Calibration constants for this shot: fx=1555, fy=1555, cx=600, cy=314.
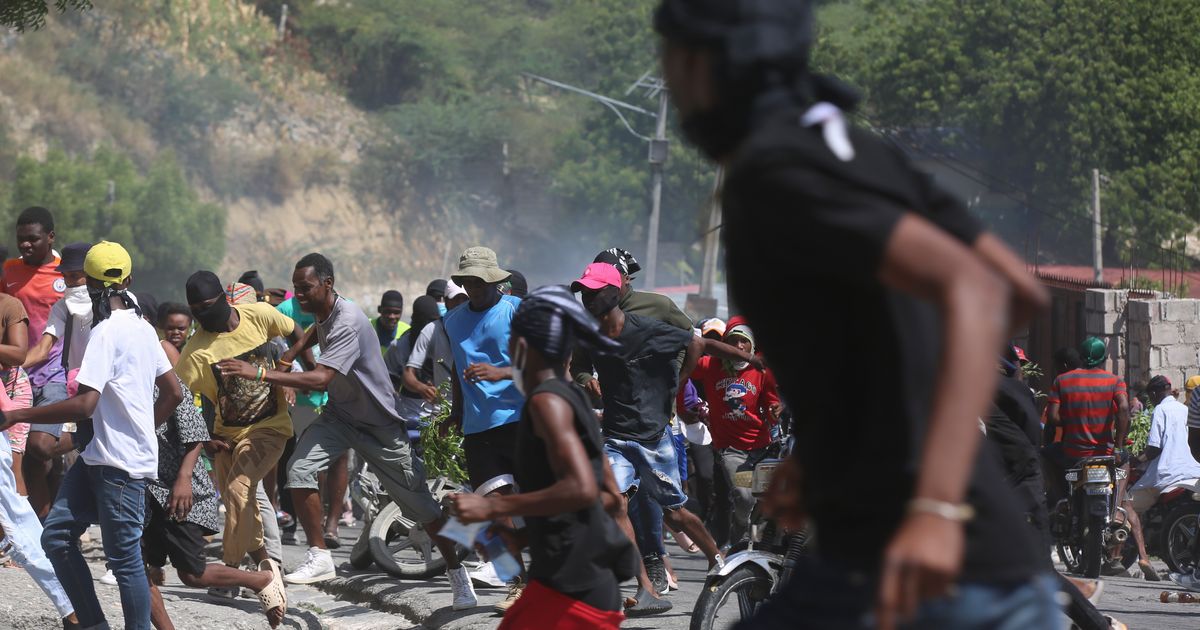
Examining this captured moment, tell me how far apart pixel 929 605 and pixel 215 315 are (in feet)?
21.7

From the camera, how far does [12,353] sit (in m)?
8.08

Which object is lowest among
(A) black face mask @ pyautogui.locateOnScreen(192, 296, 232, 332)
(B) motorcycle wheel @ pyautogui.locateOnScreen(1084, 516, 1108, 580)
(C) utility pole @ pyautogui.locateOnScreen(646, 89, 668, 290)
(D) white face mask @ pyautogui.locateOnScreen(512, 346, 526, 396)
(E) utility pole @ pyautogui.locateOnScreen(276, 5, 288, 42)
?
(B) motorcycle wheel @ pyautogui.locateOnScreen(1084, 516, 1108, 580)

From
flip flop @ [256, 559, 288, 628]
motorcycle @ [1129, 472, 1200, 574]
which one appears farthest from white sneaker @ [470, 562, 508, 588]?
motorcycle @ [1129, 472, 1200, 574]

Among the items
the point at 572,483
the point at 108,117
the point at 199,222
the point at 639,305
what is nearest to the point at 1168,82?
the point at 199,222

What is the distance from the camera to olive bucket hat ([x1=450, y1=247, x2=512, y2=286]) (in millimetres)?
7977

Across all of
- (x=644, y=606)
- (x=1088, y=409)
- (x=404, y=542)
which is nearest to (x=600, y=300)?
(x=644, y=606)

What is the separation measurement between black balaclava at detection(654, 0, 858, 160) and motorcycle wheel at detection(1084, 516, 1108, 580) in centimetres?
880

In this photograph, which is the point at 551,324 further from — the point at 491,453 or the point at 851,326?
the point at 491,453

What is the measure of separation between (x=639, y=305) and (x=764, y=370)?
1.64m

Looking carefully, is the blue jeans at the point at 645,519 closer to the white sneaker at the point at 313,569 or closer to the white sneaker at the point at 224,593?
the white sneaker at the point at 313,569

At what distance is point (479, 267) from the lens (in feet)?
26.2

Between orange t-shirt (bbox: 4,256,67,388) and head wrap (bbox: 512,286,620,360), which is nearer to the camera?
head wrap (bbox: 512,286,620,360)

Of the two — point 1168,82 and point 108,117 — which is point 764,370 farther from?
point 108,117

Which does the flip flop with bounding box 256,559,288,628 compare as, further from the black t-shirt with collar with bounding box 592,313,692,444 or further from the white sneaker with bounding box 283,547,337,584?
the black t-shirt with collar with bounding box 592,313,692,444
